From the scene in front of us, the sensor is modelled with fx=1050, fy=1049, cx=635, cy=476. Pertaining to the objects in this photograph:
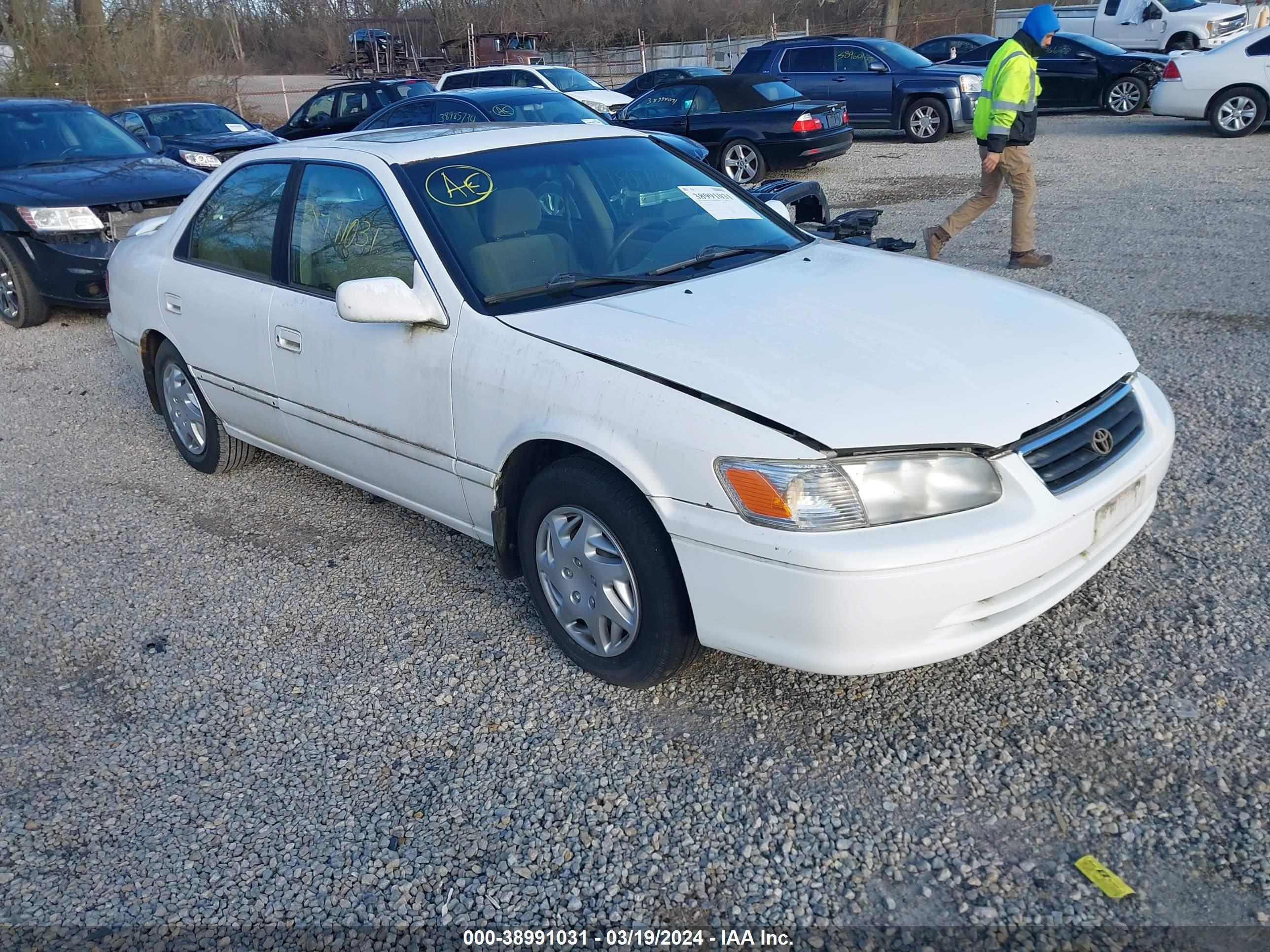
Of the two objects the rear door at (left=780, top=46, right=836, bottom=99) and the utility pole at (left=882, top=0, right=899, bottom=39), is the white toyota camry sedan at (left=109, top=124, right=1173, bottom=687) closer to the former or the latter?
the rear door at (left=780, top=46, right=836, bottom=99)

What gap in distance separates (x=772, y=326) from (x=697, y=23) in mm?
50534

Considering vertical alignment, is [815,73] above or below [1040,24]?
below

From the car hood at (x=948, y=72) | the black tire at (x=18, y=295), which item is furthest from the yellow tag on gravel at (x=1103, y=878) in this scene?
the car hood at (x=948, y=72)

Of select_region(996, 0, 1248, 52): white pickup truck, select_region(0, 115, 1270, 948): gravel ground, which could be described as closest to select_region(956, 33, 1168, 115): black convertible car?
select_region(996, 0, 1248, 52): white pickup truck

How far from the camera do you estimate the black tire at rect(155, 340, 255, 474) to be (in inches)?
200

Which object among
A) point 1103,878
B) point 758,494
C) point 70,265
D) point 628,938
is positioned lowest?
point 628,938

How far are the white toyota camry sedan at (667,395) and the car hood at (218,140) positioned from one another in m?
A: 10.3

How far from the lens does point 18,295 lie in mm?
8391

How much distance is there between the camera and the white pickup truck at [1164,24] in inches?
826

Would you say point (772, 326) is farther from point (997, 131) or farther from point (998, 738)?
point (997, 131)

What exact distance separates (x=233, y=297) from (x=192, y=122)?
40.7 ft

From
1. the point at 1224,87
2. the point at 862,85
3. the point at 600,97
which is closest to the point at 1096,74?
the point at 1224,87

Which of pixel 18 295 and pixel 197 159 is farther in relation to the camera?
pixel 197 159

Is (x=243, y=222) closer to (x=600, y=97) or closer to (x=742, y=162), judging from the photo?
(x=742, y=162)
